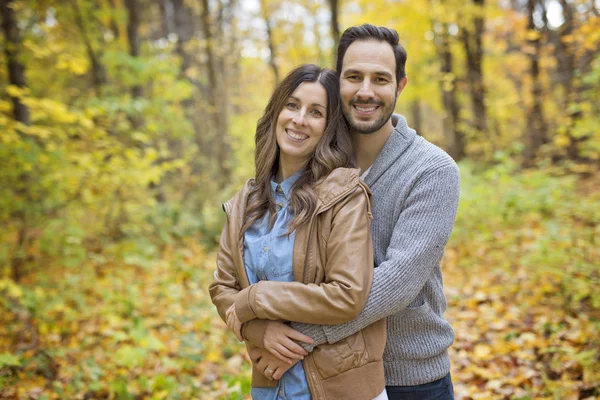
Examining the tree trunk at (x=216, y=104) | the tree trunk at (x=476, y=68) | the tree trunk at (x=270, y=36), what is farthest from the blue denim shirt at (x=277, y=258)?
the tree trunk at (x=270, y=36)

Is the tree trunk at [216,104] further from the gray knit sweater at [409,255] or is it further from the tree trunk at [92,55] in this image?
the gray knit sweater at [409,255]

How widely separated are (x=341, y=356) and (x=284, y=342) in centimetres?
23

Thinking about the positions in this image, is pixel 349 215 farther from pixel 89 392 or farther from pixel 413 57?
pixel 413 57

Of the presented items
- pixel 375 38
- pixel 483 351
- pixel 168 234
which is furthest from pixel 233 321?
pixel 168 234

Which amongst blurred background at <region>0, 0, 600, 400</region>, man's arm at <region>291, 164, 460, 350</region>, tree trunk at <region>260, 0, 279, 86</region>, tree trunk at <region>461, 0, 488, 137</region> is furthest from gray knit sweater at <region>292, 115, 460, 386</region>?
tree trunk at <region>260, 0, 279, 86</region>

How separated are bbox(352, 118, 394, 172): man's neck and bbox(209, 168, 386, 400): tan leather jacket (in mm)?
303

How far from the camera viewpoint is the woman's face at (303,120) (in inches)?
80.0

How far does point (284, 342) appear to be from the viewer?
1.74 meters

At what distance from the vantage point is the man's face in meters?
2.03

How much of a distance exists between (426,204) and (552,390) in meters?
2.40

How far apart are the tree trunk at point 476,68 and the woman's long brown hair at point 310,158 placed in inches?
377

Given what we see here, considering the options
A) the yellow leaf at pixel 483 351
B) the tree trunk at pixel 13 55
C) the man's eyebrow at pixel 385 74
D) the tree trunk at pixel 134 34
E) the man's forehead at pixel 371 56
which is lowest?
the yellow leaf at pixel 483 351

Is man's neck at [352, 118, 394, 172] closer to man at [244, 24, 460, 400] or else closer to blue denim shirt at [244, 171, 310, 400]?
man at [244, 24, 460, 400]

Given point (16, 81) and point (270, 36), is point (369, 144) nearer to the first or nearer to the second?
point (16, 81)
